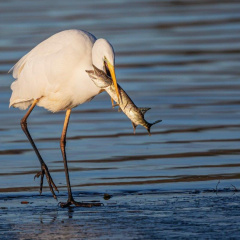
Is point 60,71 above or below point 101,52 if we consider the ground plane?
below

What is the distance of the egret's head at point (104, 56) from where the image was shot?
9.47m

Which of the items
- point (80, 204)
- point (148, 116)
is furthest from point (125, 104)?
point (148, 116)

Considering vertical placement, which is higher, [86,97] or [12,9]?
[86,97]

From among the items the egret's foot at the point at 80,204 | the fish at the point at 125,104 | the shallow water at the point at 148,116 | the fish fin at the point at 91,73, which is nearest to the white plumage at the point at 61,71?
the fish fin at the point at 91,73

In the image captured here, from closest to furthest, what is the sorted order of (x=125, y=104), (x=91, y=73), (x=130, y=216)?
(x=130, y=216), (x=125, y=104), (x=91, y=73)

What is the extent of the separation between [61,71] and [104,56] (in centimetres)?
94

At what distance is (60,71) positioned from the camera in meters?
10.4

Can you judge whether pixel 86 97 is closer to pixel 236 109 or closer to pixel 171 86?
pixel 236 109

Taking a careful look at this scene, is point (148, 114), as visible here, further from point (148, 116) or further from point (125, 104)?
point (125, 104)

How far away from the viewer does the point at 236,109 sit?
47.6 ft

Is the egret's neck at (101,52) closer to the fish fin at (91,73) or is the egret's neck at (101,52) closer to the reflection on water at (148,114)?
the fish fin at (91,73)

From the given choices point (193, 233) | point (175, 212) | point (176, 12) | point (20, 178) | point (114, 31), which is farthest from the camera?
point (176, 12)

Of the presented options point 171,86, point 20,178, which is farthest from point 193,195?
point 171,86

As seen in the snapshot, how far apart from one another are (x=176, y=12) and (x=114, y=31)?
4102 millimetres
